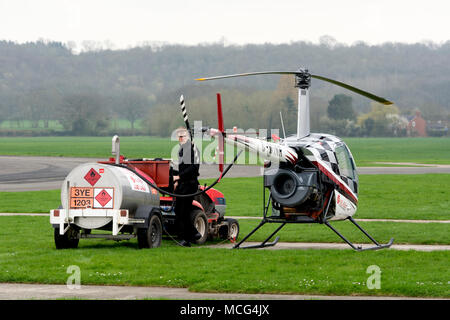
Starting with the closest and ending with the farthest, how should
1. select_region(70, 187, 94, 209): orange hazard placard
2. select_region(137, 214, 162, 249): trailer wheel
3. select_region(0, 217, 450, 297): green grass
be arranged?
select_region(0, 217, 450, 297): green grass
select_region(70, 187, 94, 209): orange hazard placard
select_region(137, 214, 162, 249): trailer wheel

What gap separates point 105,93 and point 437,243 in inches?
3588

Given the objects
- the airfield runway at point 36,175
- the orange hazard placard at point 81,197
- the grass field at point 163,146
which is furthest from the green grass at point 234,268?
the grass field at point 163,146

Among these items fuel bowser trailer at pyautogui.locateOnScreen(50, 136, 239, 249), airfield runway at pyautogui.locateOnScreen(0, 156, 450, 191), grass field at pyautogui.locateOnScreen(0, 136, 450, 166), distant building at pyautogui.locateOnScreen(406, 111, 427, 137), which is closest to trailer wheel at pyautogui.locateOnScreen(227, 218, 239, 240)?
fuel bowser trailer at pyautogui.locateOnScreen(50, 136, 239, 249)

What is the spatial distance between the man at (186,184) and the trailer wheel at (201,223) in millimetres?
180

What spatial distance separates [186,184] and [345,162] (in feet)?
11.9

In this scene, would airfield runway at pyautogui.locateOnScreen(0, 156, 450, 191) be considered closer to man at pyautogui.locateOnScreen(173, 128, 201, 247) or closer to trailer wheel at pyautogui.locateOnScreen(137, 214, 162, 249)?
man at pyautogui.locateOnScreen(173, 128, 201, 247)

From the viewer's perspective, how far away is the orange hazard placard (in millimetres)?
15727

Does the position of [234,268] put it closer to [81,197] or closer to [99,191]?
[99,191]

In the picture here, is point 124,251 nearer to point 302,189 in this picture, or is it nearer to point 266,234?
point 302,189

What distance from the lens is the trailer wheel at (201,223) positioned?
17.1m

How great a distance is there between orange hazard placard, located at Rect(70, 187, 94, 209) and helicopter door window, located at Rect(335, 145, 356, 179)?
5.43 metres

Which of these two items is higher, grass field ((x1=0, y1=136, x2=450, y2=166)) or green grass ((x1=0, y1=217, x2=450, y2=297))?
green grass ((x1=0, y1=217, x2=450, y2=297))

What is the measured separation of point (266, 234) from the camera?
19.7 m

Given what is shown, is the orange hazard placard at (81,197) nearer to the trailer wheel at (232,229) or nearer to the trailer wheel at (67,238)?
the trailer wheel at (67,238)
